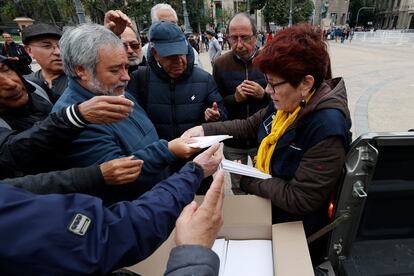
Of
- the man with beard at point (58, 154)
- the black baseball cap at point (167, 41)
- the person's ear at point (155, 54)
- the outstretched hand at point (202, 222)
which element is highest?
the black baseball cap at point (167, 41)

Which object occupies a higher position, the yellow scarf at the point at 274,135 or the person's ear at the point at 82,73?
the person's ear at the point at 82,73

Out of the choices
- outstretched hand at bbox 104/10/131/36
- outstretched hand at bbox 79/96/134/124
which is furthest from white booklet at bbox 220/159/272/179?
outstretched hand at bbox 104/10/131/36

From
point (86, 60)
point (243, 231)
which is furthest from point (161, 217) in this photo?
point (86, 60)

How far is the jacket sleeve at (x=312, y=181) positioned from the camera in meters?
1.40

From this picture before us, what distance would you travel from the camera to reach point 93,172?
1267mm

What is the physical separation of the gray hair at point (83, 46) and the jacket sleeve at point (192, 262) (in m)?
1.08

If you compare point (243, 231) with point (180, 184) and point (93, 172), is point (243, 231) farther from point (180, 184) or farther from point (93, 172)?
point (93, 172)

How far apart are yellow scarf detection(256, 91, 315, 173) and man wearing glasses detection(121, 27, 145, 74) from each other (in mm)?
1882

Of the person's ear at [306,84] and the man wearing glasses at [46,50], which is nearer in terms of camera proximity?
the person's ear at [306,84]

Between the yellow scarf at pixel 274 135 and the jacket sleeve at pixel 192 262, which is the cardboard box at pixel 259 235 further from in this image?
the jacket sleeve at pixel 192 262

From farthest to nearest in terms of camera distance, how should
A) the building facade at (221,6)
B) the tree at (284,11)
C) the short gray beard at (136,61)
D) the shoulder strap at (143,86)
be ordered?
the building facade at (221,6) → the tree at (284,11) → the short gray beard at (136,61) → the shoulder strap at (143,86)

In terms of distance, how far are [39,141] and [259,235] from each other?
120 cm

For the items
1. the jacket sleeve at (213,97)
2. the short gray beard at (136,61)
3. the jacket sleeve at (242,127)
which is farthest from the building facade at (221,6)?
the jacket sleeve at (242,127)

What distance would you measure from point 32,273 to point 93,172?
0.58 meters
